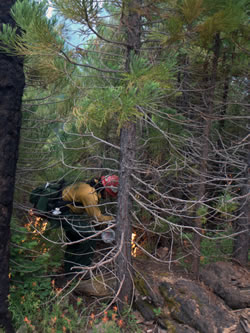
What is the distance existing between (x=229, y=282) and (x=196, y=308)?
1.02 metres

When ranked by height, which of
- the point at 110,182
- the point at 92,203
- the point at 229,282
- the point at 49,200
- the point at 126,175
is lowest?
the point at 229,282

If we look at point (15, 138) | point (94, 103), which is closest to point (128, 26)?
point (94, 103)

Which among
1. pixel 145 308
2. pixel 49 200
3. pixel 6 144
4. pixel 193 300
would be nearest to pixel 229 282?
pixel 193 300

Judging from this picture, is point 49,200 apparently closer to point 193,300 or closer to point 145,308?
point 145,308

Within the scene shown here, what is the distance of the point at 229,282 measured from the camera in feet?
17.5

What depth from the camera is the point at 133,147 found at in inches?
179

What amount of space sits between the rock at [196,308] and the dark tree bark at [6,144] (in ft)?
8.24

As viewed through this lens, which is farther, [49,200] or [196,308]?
[49,200]

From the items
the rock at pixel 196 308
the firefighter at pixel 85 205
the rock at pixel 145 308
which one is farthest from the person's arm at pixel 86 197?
the rock at pixel 196 308

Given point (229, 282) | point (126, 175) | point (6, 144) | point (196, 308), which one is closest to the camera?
point (6, 144)

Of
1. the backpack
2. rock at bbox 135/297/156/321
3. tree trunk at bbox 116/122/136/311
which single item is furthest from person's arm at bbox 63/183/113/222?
rock at bbox 135/297/156/321

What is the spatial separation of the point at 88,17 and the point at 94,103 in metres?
1.24

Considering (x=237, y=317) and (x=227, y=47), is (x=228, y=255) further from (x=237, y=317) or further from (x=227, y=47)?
(x=227, y=47)

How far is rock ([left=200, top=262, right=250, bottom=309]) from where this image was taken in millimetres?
4998
